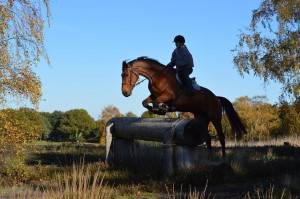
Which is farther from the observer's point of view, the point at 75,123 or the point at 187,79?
the point at 75,123

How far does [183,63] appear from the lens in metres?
10.2

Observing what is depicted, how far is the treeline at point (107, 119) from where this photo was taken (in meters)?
9.56

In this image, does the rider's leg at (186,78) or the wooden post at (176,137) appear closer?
the wooden post at (176,137)

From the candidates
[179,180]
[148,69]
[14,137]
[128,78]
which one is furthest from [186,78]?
[14,137]

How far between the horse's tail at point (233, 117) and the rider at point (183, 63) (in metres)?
2.65

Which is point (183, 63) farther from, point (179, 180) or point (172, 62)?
point (179, 180)

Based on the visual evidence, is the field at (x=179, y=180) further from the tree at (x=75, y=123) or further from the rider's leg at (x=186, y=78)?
the tree at (x=75, y=123)

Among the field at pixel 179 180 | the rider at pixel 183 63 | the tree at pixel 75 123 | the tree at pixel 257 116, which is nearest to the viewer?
the field at pixel 179 180

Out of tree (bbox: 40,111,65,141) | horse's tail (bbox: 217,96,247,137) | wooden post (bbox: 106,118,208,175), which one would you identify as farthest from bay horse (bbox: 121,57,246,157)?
tree (bbox: 40,111,65,141)

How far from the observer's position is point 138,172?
33.2 feet

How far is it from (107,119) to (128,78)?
157ft

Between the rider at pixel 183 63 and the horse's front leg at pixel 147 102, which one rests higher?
the rider at pixel 183 63

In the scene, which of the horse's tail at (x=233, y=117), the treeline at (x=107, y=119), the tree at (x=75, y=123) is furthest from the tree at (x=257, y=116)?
the horse's tail at (x=233, y=117)

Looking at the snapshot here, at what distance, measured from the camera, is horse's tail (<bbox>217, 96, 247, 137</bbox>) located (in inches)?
501
